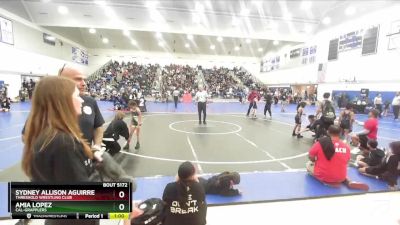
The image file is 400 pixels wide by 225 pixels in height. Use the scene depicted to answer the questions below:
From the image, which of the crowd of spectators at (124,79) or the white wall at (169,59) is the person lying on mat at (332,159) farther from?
the white wall at (169,59)

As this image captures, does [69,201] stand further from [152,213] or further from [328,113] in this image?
[328,113]

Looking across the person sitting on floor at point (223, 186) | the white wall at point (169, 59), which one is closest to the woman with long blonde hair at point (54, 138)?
the person sitting on floor at point (223, 186)

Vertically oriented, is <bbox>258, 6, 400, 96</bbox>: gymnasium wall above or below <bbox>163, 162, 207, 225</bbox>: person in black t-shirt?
above

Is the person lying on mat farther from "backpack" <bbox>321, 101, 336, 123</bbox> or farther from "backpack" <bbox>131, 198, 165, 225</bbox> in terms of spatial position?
"backpack" <bbox>321, 101, 336, 123</bbox>

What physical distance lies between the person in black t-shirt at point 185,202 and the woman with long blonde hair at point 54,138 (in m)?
1.57

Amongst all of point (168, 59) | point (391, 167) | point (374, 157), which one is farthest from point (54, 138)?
point (168, 59)

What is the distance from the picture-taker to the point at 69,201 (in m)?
1.29

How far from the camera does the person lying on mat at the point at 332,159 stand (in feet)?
15.8

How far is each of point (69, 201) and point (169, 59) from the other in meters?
38.5

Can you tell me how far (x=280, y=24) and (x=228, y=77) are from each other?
13174mm

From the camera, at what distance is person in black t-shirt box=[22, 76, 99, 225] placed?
131 centimetres

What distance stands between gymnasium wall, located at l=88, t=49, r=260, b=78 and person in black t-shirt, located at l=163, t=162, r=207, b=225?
36.9 meters

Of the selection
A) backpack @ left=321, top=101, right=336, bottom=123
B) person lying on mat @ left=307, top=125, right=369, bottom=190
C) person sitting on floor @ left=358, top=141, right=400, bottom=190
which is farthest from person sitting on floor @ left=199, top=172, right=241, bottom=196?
backpack @ left=321, top=101, right=336, bottom=123

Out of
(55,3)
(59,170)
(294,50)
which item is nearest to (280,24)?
(294,50)
